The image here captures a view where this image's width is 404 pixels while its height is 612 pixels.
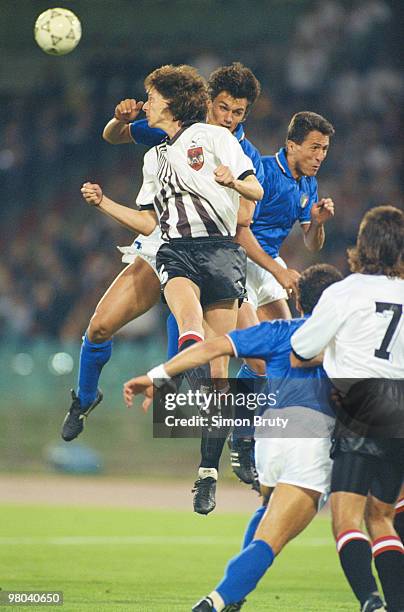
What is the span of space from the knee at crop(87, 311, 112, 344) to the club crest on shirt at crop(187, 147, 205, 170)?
132 cm

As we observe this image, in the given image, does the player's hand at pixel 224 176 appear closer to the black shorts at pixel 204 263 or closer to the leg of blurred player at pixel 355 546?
the black shorts at pixel 204 263

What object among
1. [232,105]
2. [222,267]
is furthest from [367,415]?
[232,105]

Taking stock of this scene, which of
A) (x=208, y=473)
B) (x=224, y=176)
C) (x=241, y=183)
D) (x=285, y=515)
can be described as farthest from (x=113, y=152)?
(x=285, y=515)

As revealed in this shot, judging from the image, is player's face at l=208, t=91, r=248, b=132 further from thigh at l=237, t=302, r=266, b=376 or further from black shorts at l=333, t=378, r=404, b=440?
black shorts at l=333, t=378, r=404, b=440

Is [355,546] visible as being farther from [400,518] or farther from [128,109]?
[128,109]

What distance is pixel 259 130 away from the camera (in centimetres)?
1727

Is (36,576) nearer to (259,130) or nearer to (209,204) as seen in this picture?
(209,204)

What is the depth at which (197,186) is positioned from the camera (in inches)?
260

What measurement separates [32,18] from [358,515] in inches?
586

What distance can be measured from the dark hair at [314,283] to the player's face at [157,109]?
4.65 feet

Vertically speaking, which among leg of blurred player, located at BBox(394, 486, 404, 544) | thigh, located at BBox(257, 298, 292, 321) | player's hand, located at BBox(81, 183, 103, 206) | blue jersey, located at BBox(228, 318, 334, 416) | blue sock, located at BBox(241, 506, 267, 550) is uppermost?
player's hand, located at BBox(81, 183, 103, 206)

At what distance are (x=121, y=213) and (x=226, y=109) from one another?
1003 mm

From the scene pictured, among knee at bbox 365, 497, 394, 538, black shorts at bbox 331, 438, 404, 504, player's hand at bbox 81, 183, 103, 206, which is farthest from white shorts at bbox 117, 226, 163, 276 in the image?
knee at bbox 365, 497, 394, 538

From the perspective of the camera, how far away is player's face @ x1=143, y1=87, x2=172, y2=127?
672cm
